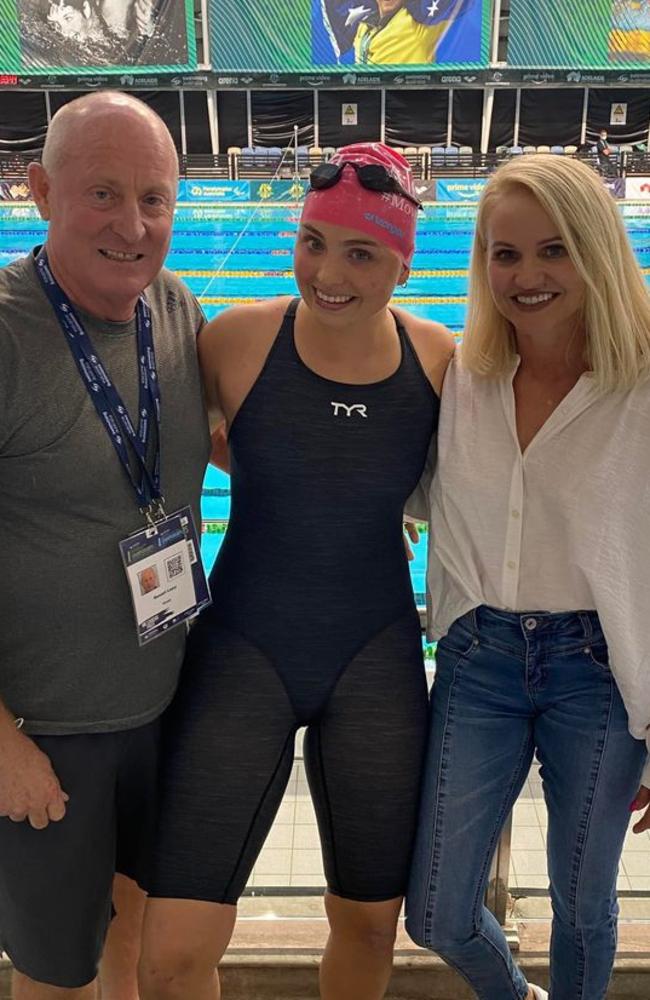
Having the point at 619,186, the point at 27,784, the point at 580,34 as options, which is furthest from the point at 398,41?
the point at 27,784

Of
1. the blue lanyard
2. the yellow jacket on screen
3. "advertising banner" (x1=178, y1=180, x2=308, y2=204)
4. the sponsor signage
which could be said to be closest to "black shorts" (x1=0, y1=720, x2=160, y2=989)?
the blue lanyard

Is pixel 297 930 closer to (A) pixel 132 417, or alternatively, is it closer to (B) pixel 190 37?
(A) pixel 132 417

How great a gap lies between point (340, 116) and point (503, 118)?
95.6 inches

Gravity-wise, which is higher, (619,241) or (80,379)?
(619,241)

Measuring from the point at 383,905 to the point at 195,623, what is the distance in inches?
22.2

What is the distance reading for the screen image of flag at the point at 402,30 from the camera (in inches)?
408

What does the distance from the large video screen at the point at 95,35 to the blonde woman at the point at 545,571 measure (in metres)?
10.9

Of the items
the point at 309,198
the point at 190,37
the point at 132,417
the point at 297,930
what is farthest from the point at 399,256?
the point at 190,37

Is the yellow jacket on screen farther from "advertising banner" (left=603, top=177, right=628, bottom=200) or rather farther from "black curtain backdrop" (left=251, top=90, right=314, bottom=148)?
"advertising banner" (left=603, top=177, right=628, bottom=200)

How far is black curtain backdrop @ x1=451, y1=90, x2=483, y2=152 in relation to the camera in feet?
39.7

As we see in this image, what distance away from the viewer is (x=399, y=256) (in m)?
1.34

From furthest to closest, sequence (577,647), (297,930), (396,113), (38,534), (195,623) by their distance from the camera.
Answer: (396,113) < (297,930) < (195,623) < (577,647) < (38,534)

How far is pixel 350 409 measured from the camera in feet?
4.39

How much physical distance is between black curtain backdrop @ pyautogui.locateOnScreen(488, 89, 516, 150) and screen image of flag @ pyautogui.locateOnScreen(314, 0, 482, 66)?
1549mm
